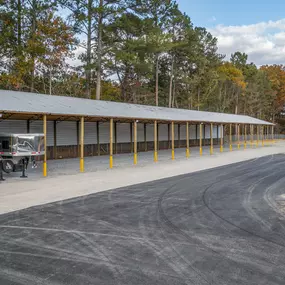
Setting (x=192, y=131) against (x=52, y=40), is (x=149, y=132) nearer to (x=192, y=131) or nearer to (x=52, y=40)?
(x=192, y=131)

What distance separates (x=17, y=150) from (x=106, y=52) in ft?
61.1

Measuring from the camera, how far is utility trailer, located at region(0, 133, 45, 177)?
41.6 feet

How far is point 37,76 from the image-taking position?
29500 millimetres

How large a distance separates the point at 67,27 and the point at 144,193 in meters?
22.3

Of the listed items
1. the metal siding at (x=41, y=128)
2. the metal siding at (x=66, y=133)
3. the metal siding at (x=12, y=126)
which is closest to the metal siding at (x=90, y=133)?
the metal siding at (x=66, y=133)

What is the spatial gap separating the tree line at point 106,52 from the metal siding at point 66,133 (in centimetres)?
737

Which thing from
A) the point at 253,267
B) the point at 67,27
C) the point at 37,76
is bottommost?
the point at 253,267

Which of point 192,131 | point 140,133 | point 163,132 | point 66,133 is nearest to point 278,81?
point 192,131

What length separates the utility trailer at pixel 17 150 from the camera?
41.6 feet

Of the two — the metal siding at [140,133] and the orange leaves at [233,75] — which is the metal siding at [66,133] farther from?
the orange leaves at [233,75]

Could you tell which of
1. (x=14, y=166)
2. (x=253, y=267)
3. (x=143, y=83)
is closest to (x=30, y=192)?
(x=14, y=166)

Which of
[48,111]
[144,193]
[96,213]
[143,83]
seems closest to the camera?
[96,213]

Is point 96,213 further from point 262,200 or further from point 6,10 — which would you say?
point 6,10

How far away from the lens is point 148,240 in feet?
18.0
